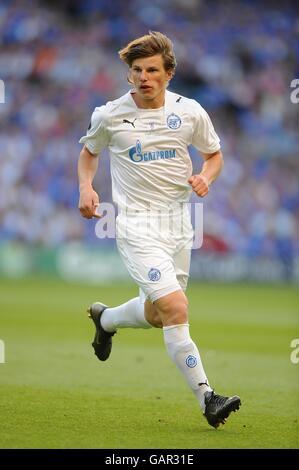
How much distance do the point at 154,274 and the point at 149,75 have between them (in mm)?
1446

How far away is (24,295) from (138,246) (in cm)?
1291

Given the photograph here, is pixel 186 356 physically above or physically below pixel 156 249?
below

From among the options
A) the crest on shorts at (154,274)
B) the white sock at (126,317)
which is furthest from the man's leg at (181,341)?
the white sock at (126,317)

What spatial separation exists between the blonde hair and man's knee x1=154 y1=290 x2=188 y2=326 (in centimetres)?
169

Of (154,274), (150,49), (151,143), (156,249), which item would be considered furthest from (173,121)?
(154,274)

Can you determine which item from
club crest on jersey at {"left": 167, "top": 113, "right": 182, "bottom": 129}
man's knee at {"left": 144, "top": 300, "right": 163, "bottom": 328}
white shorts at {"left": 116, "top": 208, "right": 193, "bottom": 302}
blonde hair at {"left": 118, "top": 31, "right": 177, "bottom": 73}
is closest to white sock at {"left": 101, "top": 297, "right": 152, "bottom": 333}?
man's knee at {"left": 144, "top": 300, "right": 163, "bottom": 328}

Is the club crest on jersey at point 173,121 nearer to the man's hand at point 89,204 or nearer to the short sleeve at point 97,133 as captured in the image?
the short sleeve at point 97,133

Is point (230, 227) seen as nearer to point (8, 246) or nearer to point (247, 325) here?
point (8, 246)

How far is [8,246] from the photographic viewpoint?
24.5m

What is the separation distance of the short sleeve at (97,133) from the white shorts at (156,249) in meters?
0.59

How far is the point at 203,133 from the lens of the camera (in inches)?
282

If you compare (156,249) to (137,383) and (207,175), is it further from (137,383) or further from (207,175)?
(137,383)

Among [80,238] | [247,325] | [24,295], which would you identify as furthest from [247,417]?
[80,238]

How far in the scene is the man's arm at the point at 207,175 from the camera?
6594 mm
